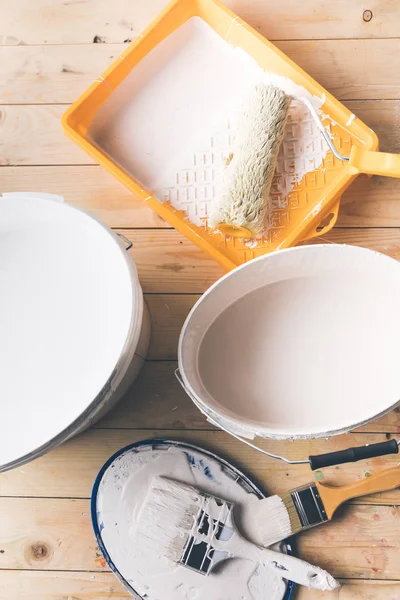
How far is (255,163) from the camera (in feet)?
2.31

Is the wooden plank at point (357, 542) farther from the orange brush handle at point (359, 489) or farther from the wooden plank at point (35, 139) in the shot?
the wooden plank at point (35, 139)

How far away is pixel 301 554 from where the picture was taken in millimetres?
742

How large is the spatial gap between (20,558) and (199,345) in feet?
1.37

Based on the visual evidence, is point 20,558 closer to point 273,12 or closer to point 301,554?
point 301,554

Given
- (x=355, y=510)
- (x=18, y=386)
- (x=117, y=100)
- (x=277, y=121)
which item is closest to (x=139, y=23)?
(x=117, y=100)

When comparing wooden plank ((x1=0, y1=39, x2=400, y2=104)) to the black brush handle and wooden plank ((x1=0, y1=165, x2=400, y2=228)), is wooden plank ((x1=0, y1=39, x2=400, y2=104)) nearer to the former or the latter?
wooden plank ((x1=0, y1=165, x2=400, y2=228))

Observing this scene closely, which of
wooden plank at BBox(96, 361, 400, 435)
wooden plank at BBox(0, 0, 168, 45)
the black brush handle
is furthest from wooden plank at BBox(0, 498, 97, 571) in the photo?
wooden plank at BBox(0, 0, 168, 45)

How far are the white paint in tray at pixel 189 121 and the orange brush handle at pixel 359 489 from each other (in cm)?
42

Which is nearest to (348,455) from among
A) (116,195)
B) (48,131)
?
(116,195)

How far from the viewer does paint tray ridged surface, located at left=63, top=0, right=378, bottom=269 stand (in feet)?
2.45

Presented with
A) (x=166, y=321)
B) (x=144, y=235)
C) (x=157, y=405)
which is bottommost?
(x=157, y=405)

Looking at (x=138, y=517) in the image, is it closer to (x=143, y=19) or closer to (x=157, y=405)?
(x=157, y=405)

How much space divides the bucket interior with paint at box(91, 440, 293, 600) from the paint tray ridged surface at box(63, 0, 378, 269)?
0.29 meters

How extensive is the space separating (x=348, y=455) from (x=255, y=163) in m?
0.38
